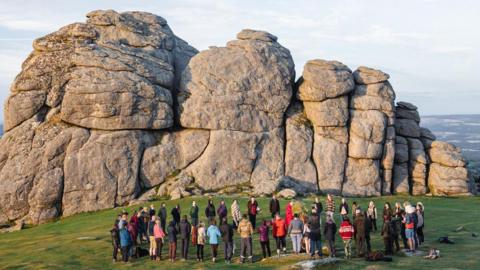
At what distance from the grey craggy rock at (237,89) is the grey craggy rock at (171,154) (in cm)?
161

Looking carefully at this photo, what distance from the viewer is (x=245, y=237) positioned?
34344mm

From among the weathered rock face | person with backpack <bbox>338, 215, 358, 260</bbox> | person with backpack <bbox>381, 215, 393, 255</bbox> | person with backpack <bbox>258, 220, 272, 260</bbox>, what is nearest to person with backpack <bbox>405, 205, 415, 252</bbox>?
person with backpack <bbox>381, 215, 393, 255</bbox>

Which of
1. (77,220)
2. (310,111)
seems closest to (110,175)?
(77,220)

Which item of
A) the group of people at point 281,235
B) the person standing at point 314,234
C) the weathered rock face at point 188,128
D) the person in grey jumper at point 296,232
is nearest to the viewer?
the person standing at point 314,234

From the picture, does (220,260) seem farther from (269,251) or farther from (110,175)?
(110,175)

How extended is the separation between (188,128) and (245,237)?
41190 millimetres

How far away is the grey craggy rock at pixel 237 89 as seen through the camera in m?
73.6

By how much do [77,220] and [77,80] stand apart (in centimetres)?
1864

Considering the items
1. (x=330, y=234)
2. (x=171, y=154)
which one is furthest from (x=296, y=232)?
(x=171, y=154)

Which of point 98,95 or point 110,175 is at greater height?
point 98,95

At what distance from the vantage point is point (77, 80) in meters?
69.2

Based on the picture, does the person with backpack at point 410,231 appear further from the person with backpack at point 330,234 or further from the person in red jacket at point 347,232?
the person with backpack at point 330,234

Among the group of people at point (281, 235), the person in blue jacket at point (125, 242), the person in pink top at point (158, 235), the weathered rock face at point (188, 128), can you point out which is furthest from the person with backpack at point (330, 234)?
the weathered rock face at point (188, 128)

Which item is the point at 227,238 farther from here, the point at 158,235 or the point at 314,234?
the point at 314,234
